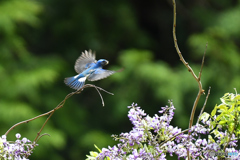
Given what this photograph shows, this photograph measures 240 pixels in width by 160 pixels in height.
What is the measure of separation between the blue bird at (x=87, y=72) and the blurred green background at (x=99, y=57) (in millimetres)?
2834

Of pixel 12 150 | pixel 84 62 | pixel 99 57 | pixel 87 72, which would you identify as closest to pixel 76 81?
pixel 87 72

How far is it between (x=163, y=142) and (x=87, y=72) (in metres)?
0.56

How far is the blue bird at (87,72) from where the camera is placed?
1329 millimetres

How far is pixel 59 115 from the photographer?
513 cm

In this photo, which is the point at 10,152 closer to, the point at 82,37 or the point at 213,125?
the point at 213,125

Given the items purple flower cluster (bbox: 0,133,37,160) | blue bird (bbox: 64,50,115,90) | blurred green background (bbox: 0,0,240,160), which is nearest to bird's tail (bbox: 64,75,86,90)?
blue bird (bbox: 64,50,115,90)

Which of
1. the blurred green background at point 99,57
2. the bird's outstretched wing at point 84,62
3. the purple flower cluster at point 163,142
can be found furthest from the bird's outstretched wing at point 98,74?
the blurred green background at point 99,57

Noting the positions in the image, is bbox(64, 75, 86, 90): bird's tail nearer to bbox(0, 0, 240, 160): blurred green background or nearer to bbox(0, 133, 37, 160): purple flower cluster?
bbox(0, 133, 37, 160): purple flower cluster

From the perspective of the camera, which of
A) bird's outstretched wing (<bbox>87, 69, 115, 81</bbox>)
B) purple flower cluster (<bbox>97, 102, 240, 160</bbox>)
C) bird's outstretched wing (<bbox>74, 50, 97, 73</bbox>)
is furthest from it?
bird's outstretched wing (<bbox>74, 50, 97, 73</bbox>)

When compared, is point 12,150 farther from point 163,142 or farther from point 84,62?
point 84,62

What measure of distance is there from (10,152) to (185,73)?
13.1 feet

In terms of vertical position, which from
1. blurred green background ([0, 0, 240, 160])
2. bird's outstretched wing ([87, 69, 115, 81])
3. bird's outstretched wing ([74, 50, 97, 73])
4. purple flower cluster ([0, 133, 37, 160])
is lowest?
purple flower cluster ([0, 133, 37, 160])

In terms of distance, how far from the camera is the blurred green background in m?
4.58

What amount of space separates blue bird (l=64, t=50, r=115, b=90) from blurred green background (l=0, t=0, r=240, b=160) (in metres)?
2.83
